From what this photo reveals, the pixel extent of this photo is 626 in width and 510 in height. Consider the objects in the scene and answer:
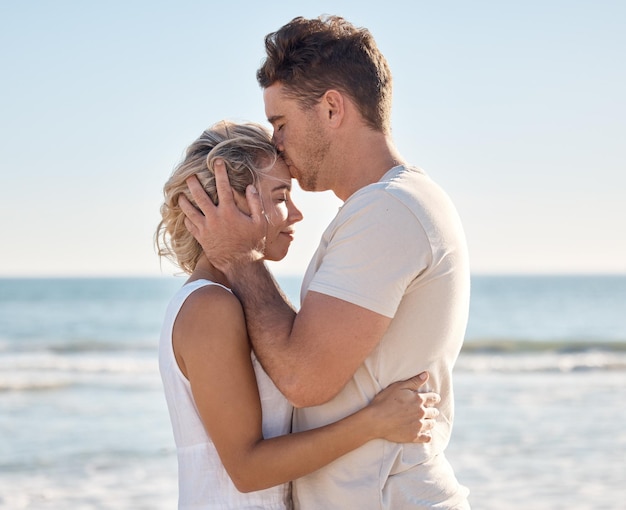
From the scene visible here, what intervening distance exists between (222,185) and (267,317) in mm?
465

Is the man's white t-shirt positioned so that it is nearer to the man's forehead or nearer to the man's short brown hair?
the man's short brown hair

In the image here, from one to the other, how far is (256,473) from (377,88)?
1327 mm

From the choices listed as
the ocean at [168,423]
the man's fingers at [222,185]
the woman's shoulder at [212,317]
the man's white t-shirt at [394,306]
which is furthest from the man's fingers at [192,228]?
the ocean at [168,423]

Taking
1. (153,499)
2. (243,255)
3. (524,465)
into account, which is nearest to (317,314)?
(243,255)

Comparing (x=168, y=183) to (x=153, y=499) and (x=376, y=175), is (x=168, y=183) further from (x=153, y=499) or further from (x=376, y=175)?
(x=153, y=499)

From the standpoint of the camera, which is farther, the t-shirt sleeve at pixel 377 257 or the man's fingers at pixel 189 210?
the man's fingers at pixel 189 210

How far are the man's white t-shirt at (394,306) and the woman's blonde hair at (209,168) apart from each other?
0.38 m

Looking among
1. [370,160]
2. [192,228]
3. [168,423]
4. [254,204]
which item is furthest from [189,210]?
[168,423]

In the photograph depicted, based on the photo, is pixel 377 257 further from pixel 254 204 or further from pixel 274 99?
pixel 274 99

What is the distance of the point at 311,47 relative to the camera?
288 centimetres

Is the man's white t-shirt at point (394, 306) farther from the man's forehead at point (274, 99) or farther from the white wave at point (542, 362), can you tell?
the white wave at point (542, 362)

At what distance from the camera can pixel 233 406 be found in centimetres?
255

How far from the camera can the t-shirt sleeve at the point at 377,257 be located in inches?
97.0

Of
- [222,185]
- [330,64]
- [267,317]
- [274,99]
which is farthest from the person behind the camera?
[274,99]
